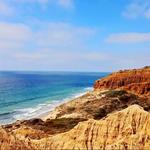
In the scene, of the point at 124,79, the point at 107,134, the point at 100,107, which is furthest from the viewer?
the point at 124,79

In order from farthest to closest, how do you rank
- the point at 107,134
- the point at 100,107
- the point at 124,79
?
the point at 124,79
the point at 100,107
the point at 107,134

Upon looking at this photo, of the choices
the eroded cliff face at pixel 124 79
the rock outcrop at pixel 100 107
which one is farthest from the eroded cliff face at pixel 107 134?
the eroded cliff face at pixel 124 79

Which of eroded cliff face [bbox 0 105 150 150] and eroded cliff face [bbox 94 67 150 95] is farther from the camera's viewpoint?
eroded cliff face [bbox 94 67 150 95]

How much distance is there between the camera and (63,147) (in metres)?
27.2

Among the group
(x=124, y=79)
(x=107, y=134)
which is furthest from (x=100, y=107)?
(x=124, y=79)

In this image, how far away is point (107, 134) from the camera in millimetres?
27016

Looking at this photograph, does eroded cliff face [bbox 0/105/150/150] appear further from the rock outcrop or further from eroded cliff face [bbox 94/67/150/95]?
eroded cliff face [bbox 94/67/150/95]

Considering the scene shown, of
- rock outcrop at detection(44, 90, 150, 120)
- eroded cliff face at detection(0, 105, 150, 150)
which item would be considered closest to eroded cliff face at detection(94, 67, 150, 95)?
rock outcrop at detection(44, 90, 150, 120)

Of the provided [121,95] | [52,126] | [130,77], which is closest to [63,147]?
[52,126]

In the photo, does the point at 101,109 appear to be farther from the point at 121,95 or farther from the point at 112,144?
the point at 112,144

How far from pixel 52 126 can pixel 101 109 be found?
2403cm

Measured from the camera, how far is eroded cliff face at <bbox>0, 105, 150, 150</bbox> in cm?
2616

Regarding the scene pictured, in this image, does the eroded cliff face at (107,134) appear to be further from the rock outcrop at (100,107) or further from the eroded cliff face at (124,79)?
the eroded cliff face at (124,79)

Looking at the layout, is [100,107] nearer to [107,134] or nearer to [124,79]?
[107,134]
